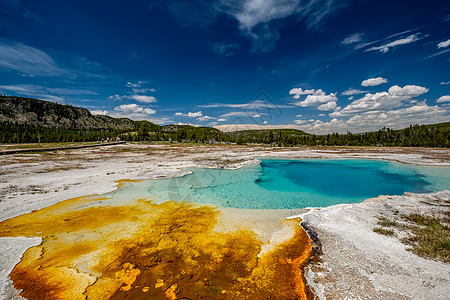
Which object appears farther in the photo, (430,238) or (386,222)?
(386,222)

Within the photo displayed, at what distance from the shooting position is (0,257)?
20.0ft

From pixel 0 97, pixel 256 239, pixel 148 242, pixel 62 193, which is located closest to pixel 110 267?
pixel 148 242

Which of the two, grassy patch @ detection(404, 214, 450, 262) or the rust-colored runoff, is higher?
grassy patch @ detection(404, 214, 450, 262)

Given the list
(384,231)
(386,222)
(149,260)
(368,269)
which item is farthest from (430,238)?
(149,260)

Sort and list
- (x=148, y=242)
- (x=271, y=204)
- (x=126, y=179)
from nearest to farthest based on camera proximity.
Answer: (x=148, y=242) → (x=271, y=204) → (x=126, y=179)

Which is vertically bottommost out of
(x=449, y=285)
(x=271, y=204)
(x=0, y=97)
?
(x=271, y=204)

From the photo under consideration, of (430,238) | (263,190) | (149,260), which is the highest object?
(430,238)

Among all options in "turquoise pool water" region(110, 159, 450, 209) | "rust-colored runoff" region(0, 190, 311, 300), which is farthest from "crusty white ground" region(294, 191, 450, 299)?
"turquoise pool water" region(110, 159, 450, 209)

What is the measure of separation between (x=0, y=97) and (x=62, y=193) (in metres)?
285

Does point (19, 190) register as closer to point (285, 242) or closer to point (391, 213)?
point (285, 242)

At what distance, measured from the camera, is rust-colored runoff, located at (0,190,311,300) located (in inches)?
195

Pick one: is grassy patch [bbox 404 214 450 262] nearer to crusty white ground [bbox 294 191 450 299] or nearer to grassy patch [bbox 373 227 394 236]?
crusty white ground [bbox 294 191 450 299]

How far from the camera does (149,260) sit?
622 centimetres

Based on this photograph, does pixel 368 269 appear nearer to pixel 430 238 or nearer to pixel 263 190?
pixel 430 238
